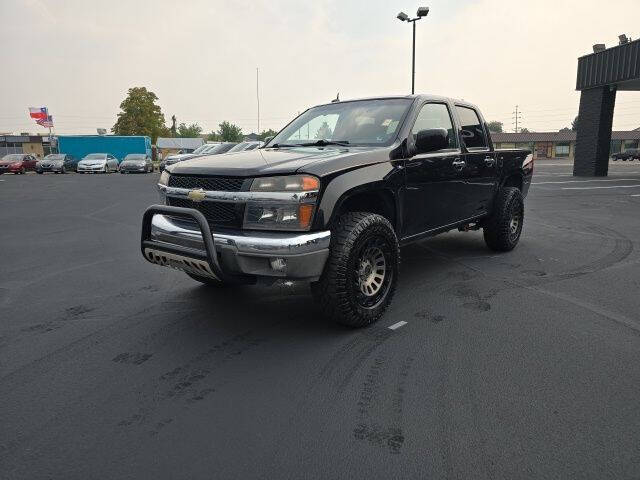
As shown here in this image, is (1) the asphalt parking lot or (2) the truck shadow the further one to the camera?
(2) the truck shadow

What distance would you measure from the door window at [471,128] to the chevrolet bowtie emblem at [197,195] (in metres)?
3.03

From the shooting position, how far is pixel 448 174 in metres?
4.65

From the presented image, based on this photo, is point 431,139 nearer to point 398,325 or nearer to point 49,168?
point 398,325

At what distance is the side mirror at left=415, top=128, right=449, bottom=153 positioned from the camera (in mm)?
3916

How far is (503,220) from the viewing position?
587 centimetres

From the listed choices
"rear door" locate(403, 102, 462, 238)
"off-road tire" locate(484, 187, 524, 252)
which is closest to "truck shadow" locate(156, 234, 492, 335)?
"rear door" locate(403, 102, 462, 238)

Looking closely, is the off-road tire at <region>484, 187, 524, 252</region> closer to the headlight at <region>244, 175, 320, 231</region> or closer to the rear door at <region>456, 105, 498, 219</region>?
the rear door at <region>456, 105, 498, 219</region>

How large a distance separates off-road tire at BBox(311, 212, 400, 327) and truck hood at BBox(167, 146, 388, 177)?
0.50 m

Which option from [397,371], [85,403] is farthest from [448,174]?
[85,403]

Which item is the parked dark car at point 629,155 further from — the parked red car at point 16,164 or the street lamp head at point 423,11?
the parked red car at point 16,164

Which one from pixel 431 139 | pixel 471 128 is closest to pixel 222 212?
pixel 431 139

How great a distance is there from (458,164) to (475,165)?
0.47 m

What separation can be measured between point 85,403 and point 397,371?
1.84m

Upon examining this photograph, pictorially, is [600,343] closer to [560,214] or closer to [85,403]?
[85,403]
